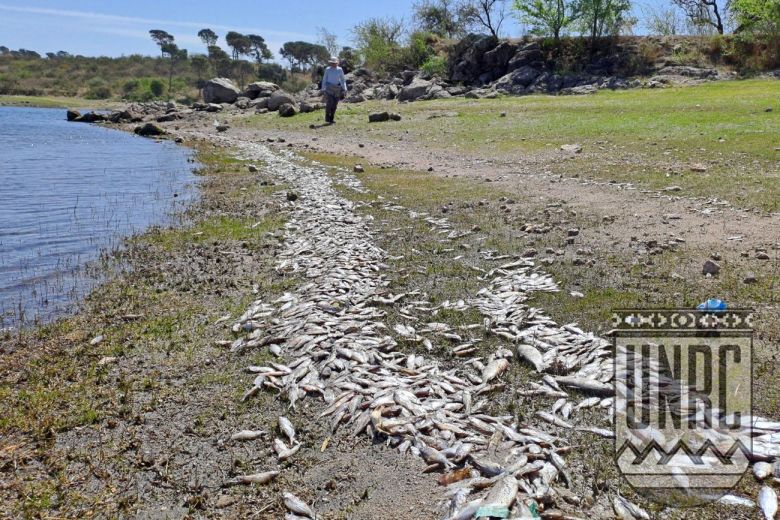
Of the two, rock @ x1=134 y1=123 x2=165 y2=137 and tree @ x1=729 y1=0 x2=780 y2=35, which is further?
tree @ x1=729 y1=0 x2=780 y2=35

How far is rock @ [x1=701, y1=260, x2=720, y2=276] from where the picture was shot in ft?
30.6

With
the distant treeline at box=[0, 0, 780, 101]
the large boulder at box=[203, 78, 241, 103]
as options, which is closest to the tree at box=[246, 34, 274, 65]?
the distant treeline at box=[0, 0, 780, 101]

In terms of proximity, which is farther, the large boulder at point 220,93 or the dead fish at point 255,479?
the large boulder at point 220,93

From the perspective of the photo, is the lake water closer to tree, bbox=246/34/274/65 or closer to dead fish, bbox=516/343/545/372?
dead fish, bbox=516/343/545/372

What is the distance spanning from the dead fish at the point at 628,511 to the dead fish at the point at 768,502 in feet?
2.93

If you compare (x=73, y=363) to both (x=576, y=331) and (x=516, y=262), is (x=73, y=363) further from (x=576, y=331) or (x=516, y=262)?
(x=516, y=262)

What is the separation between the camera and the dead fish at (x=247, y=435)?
18.6ft

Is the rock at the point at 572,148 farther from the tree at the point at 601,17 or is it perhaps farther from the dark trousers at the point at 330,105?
the tree at the point at 601,17

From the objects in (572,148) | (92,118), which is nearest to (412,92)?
(572,148)

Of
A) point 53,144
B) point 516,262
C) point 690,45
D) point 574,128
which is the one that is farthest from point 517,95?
point 516,262

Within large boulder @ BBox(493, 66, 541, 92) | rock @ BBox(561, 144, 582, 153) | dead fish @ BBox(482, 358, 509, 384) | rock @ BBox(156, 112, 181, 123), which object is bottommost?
dead fish @ BBox(482, 358, 509, 384)

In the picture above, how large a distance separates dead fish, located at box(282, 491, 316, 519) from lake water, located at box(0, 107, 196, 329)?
656 centimetres

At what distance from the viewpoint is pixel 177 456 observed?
17.7 feet

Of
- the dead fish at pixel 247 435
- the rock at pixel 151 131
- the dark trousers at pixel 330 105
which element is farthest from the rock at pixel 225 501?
the rock at pixel 151 131
